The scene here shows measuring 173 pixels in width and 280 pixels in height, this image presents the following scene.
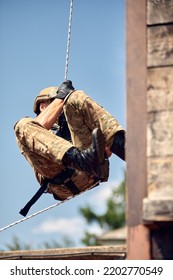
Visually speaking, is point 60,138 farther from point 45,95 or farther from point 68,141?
point 45,95

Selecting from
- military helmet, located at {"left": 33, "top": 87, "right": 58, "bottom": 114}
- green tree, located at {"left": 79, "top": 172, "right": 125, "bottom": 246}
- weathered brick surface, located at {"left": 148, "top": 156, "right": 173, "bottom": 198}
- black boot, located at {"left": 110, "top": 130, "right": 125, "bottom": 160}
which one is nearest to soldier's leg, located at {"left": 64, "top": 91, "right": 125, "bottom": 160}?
black boot, located at {"left": 110, "top": 130, "right": 125, "bottom": 160}

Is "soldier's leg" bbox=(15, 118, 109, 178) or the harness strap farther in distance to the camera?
the harness strap

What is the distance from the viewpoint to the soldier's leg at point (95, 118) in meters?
7.12

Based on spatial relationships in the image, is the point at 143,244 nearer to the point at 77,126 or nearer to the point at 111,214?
the point at 77,126

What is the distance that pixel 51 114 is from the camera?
7.58 m

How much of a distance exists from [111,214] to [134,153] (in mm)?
36251

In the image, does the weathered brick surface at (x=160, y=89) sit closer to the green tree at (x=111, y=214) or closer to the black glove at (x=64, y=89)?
the black glove at (x=64, y=89)

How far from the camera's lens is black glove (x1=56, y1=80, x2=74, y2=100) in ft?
24.7

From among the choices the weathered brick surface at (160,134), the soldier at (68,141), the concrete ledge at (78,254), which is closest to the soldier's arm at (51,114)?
the soldier at (68,141)

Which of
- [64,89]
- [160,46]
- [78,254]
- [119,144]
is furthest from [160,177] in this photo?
[64,89]

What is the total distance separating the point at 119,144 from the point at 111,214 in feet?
111

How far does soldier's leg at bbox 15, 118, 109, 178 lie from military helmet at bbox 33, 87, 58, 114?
626mm

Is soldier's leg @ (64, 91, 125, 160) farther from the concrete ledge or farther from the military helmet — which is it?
the concrete ledge
